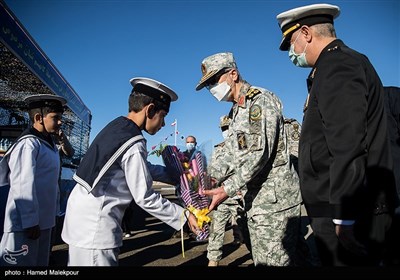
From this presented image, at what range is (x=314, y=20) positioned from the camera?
1.98m

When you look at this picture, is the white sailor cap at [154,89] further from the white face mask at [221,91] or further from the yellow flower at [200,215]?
the yellow flower at [200,215]

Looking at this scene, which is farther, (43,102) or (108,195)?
(43,102)

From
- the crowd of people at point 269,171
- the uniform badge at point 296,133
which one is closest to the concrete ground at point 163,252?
the uniform badge at point 296,133

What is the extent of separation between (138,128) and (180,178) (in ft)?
2.15

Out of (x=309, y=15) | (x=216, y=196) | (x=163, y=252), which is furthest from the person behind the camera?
(x=163, y=252)

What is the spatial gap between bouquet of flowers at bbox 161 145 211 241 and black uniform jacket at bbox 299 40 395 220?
3.16ft

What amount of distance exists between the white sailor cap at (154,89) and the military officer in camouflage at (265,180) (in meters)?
0.64

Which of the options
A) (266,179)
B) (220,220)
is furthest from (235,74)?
(220,220)

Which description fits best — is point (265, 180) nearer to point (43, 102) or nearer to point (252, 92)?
point (252, 92)

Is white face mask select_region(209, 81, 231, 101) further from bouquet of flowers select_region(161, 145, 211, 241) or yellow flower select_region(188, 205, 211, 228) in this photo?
yellow flower select_region(188, 205, 211, 228)

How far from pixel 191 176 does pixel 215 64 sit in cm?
106

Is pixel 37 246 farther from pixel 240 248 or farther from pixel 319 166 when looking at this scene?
pixel 240 248

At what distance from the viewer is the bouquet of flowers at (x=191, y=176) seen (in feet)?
8.25

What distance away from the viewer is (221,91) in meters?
2.78
